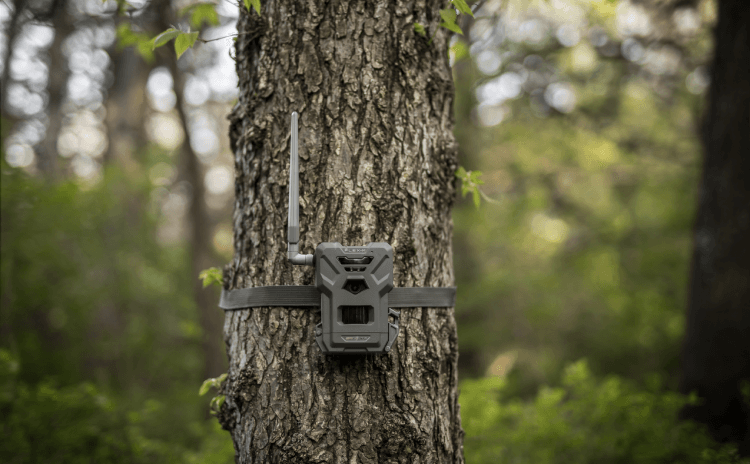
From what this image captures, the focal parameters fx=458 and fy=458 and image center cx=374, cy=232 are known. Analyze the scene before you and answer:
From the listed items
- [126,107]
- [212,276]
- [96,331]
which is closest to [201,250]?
[96,331]

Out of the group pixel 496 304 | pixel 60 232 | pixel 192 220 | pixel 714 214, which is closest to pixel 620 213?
pixel 496 304

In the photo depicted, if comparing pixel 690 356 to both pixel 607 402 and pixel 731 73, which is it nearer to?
pixel 607 402

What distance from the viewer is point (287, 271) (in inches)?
63.2

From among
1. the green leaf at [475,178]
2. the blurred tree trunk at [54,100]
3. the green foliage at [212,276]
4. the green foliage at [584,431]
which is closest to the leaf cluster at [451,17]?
the green leaf at [475,178]

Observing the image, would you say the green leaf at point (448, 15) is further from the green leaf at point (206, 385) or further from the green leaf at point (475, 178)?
the green leaf at point (206, 385)

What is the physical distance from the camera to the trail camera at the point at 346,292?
1.44 m

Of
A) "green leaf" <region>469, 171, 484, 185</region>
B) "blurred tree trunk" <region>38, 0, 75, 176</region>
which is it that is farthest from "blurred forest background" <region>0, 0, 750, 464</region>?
"green leaf" <region>469, 171, 484, 185</region>

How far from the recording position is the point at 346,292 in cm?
145

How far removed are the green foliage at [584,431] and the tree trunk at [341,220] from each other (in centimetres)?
190

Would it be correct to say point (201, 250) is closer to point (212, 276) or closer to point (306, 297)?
point (212, 276)

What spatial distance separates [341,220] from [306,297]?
0.29m

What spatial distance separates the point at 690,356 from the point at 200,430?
522 cm

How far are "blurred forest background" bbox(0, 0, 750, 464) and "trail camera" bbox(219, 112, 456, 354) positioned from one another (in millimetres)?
4291

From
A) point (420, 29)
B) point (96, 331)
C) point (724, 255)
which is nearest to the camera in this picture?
point (420, 29)
